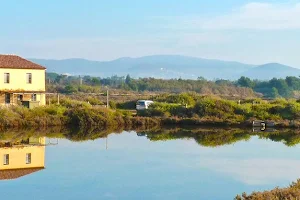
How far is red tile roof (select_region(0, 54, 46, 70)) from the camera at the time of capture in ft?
119

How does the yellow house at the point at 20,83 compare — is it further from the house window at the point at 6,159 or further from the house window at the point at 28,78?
the house window at the point at 6,159

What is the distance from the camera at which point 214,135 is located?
30.0 metres

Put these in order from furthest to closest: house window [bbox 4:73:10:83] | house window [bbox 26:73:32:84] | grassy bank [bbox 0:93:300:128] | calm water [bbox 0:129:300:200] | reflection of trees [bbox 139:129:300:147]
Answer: house window [bbox 26:73:32:84] < house window [bbox 4:73:10:83] < grassy bank [bbox 0:93:300:128] < reflection of trees [bbox 139:129:300:147] < calm water [bbox 0:129:300:200]

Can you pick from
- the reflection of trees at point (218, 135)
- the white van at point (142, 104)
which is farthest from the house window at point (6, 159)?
the white van at point (142, 104)

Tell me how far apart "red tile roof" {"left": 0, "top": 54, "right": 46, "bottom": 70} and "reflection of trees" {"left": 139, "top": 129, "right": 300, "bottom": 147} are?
10.0 meters

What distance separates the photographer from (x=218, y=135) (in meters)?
30.0

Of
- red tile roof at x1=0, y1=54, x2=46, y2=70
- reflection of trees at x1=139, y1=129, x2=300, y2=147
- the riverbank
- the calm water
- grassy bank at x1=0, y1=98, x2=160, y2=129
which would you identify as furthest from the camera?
red tile roof at x1=0, y1=54, x2=46, y2=70

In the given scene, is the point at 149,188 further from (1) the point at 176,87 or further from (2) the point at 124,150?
(1) the point at 176,87

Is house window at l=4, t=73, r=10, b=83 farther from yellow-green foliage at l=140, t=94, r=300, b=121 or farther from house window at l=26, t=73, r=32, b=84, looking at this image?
yellow-green foliage at l=140, t=94, r=300, b=121

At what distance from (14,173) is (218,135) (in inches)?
556

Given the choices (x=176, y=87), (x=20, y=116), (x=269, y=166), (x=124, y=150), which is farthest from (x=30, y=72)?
(x=176, y=87)

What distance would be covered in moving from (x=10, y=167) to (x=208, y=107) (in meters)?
19.8

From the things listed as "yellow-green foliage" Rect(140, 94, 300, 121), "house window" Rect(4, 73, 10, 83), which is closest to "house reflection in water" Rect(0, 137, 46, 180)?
"house window" Rect(4, 73, 10, 83)

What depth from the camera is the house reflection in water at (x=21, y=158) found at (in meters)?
18.6
